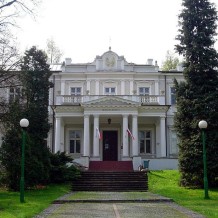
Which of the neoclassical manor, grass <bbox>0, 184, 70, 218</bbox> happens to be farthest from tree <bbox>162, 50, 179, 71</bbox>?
grass <bbox>0, 184, 70, 218</bbox>

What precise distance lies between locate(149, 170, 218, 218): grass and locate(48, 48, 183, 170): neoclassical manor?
18.1 feet

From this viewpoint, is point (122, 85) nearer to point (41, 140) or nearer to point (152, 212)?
point (41, 140)

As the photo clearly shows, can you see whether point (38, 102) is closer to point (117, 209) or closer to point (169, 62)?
point (117, 209)

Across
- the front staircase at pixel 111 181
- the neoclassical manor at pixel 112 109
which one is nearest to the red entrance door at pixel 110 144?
the neoclassical manor at pixel 112 109

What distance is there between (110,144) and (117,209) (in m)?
22.0

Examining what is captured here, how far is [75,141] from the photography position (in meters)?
36.5

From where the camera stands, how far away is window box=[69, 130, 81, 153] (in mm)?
36438

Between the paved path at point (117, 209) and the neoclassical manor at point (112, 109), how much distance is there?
14.2 m

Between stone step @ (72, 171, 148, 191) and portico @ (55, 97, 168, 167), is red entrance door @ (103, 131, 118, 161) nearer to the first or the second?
portico @ (55, 97, 168, 167)

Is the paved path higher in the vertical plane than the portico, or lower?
lower

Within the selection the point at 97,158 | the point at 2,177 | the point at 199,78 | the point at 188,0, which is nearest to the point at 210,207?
the point at 199,78

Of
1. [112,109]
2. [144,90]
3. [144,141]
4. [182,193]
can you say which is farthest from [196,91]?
[144,90]

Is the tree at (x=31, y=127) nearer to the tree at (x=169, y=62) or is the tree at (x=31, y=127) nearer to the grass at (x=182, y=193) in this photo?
the grass at (x=182, y=193)

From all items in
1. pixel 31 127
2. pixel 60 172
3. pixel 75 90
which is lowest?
pixel 60 172
